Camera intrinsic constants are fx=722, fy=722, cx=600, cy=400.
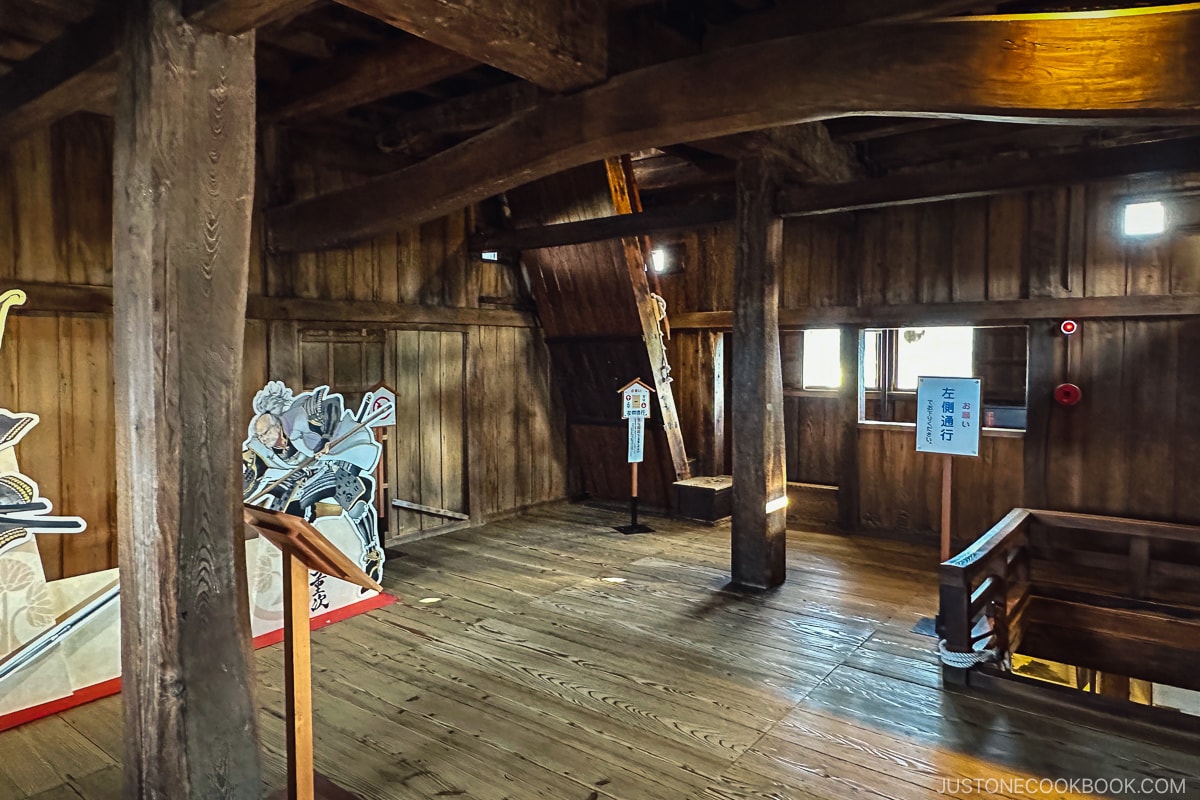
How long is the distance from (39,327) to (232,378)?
261cm

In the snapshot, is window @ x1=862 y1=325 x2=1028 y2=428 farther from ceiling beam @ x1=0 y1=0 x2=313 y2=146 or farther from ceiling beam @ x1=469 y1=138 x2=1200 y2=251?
ceiling beam @ x1=0 y1=0 x2=313 y2=146

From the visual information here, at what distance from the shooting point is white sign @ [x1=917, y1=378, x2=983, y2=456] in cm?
438

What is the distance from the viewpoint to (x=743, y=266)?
470 centimetres

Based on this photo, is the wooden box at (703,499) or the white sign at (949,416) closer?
the white sign at (949,416)

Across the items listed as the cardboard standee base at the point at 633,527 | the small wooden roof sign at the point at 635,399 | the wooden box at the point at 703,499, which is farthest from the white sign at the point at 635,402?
the wooden box at the point at 703,499

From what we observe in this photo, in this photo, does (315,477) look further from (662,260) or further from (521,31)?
(662,260)

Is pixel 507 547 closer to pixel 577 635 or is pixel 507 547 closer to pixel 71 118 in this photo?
pixel 577 635

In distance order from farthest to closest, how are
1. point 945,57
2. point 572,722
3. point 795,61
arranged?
point 572,722 < point 795,61 < point 945,57

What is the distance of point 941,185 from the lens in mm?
3969

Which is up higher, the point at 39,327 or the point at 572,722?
the point at 39,327

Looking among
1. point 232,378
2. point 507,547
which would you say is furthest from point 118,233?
point 507,547

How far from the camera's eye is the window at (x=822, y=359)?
703 cm

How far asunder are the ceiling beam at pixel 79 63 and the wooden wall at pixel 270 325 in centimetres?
75

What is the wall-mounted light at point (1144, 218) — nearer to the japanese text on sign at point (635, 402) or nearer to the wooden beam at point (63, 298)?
the japanese text on sign at point (635, 402)
